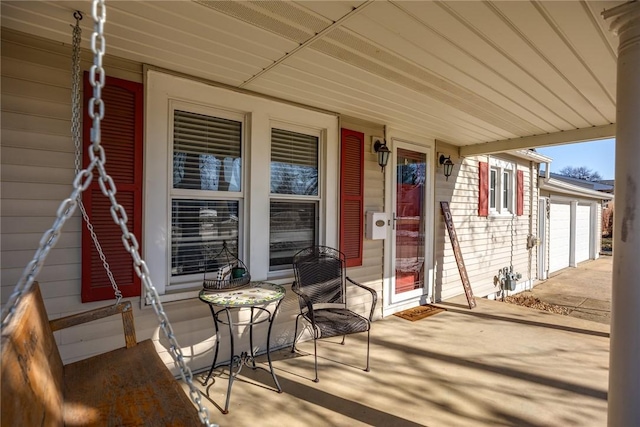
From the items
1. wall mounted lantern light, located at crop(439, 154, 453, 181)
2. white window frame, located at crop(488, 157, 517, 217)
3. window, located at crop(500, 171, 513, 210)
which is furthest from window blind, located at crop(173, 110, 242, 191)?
window, located at crop(500, 171, 513, 210)

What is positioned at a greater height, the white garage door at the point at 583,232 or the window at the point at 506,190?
the window at the point at 506,190

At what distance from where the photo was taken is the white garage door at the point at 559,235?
9109 millimetres

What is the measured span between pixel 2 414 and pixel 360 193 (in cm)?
336

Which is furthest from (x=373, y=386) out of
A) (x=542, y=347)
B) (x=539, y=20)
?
(x=539, y=20)

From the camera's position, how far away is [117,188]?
2324mm

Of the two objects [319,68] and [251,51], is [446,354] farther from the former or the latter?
[251,51]

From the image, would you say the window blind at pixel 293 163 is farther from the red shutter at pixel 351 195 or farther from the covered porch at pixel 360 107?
the red shutter at pixel 351 195

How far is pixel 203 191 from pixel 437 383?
8.08 ft

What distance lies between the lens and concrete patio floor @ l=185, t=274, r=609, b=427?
2180 millimetres

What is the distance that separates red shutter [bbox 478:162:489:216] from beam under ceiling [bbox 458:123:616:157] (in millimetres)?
780

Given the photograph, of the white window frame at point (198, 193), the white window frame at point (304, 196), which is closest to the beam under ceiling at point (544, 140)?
the white window frame at point (304, 196)

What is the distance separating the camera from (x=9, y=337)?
36.4 inches

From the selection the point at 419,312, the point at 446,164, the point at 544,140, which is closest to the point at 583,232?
the point at 544,140

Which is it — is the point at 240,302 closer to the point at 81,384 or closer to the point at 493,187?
the point at 81,384
